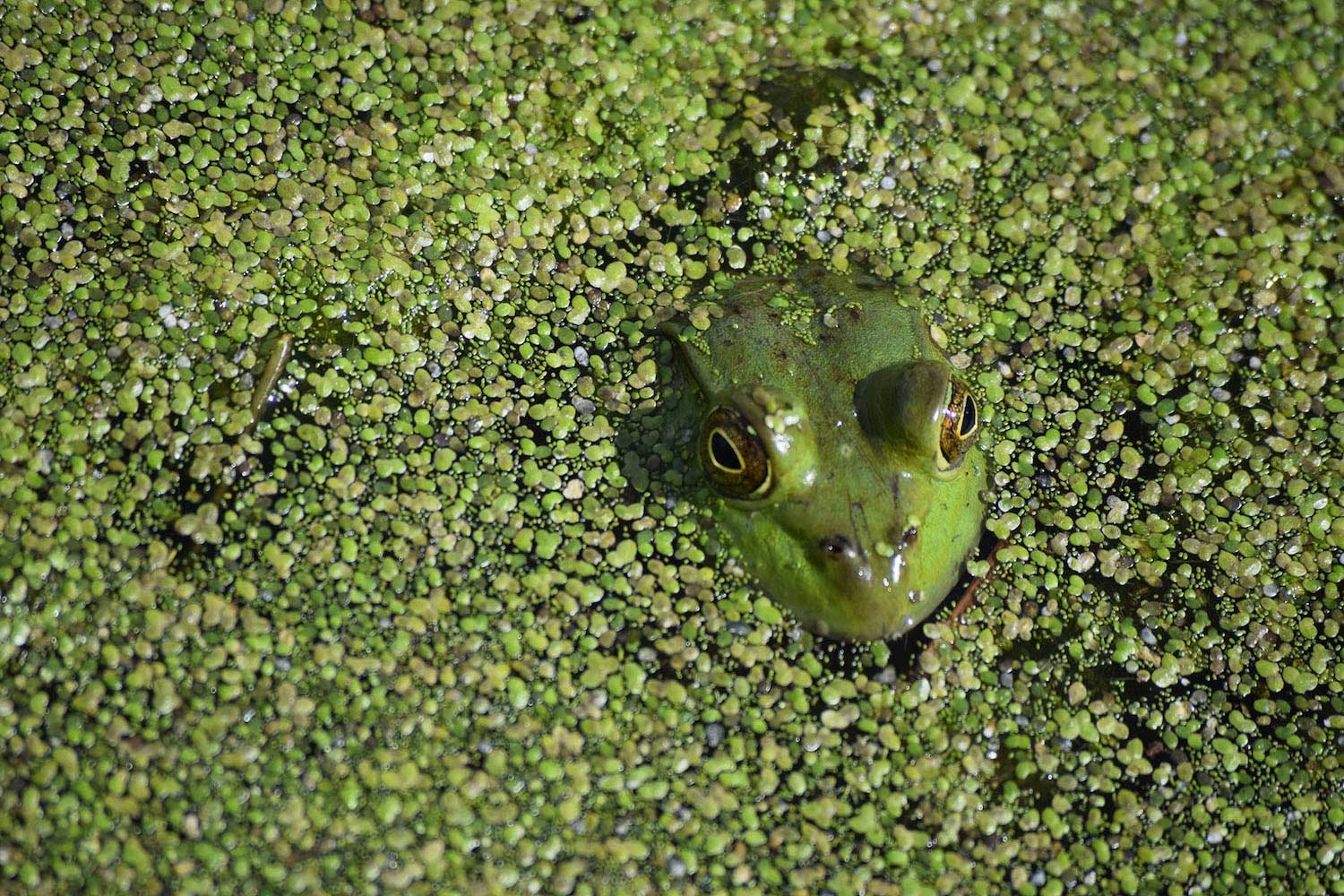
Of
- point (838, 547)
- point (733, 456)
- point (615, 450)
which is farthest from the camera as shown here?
point (615, 450)

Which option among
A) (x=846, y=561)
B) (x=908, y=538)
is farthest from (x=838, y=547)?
(x=908, y=538)

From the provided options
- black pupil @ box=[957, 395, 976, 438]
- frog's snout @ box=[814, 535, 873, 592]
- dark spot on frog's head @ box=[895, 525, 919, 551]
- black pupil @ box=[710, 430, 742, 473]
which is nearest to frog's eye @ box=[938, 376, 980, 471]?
black pupil @ box=[957, 395, 976, 438]

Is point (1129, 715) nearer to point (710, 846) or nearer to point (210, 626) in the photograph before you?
point (710, 846)

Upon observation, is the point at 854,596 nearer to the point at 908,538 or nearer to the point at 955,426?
the point at 908,538

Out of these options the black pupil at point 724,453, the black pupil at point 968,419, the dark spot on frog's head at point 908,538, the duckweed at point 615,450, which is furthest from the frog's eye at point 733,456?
the black pupil at point 968,419

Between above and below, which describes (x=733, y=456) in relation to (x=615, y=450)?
above

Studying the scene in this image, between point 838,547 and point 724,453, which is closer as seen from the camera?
point 838,547
